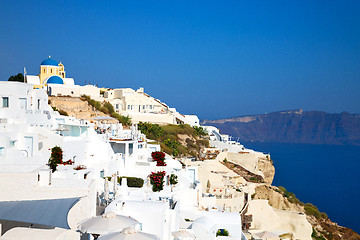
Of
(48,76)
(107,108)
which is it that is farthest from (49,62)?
(107,108)

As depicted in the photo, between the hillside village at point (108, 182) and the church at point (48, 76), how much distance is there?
0.41 ft

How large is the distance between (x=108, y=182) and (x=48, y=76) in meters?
33.0

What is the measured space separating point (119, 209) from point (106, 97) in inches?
1605

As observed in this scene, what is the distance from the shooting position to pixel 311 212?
1719 inches

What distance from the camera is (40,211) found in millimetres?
11703

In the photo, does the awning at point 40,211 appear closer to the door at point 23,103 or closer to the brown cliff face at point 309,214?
the door at point 23,103

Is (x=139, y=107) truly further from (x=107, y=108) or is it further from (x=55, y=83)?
(x=55, y=83)

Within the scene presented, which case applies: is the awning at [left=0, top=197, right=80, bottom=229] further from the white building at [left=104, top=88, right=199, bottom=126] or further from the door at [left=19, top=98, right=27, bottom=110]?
the white building at [left=104, top=88, right=199, bottom=126]

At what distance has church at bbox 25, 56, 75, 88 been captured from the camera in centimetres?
4485

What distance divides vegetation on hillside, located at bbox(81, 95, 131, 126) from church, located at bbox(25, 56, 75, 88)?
3.53 meters

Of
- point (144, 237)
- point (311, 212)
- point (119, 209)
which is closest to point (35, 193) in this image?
point (119, 209)

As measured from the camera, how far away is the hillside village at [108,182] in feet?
40.6

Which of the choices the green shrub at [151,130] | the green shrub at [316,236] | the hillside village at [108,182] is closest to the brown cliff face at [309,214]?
the green shrub at [316,236]

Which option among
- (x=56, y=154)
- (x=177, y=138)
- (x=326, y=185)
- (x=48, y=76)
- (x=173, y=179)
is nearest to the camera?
(x=56, y=154)
